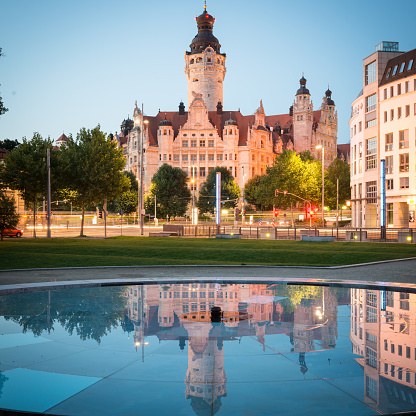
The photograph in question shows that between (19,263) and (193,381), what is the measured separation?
16.6 metres

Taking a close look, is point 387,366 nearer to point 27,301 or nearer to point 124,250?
point 27,301

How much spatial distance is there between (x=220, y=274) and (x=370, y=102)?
191 feet

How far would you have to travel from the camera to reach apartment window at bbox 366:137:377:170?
66562 millimetres

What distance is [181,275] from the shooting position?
16562 mm

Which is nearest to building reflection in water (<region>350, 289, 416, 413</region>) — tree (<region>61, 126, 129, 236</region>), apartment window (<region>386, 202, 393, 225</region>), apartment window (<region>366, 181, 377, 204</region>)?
tree (<region>61, 126, 129, 236</region>)

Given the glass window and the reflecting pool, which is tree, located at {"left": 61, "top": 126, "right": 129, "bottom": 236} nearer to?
the reflecting pool

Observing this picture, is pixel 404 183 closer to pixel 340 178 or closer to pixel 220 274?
pixel 340 178

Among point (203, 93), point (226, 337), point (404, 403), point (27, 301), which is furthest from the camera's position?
point (203, 93)

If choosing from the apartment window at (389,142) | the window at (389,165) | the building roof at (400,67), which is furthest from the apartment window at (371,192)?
the building roof at (400,67)

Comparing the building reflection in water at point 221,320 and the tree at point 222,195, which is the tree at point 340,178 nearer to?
the tree at point 222,195

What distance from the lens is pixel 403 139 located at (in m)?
61.1

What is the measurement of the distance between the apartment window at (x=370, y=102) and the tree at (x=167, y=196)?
135 ft

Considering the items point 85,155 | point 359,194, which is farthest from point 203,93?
point 85,155

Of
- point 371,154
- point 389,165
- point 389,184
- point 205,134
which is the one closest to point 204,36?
point 205,134
